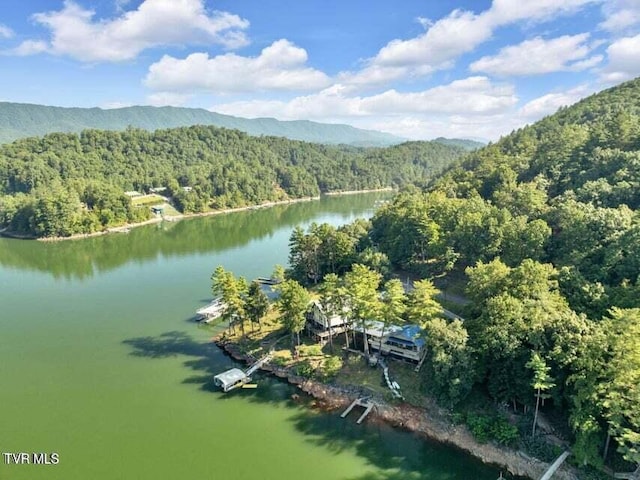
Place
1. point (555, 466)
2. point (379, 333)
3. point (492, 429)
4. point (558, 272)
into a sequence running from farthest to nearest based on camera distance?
point (379, 333) → point (558, 272) → point (492, 429) → point (555, 466)

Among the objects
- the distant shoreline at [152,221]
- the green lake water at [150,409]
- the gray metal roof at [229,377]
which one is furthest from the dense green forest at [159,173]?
the gray metal roof at [229,377]

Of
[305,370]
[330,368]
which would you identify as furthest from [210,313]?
[330,368]

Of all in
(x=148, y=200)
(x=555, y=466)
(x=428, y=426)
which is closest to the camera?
(x=555, y=466)

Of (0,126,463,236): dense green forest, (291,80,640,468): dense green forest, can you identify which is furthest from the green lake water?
(0,126,463,236): dense green forest

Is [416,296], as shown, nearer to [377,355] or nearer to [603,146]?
[377,355]

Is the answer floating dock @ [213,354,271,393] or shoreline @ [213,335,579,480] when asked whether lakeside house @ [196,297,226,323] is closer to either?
shoreline @ [213,335,579,480]

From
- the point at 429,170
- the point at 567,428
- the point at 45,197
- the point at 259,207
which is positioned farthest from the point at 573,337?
the point at 429,170

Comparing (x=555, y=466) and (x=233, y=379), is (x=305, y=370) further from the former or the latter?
(x=555, y=466)
